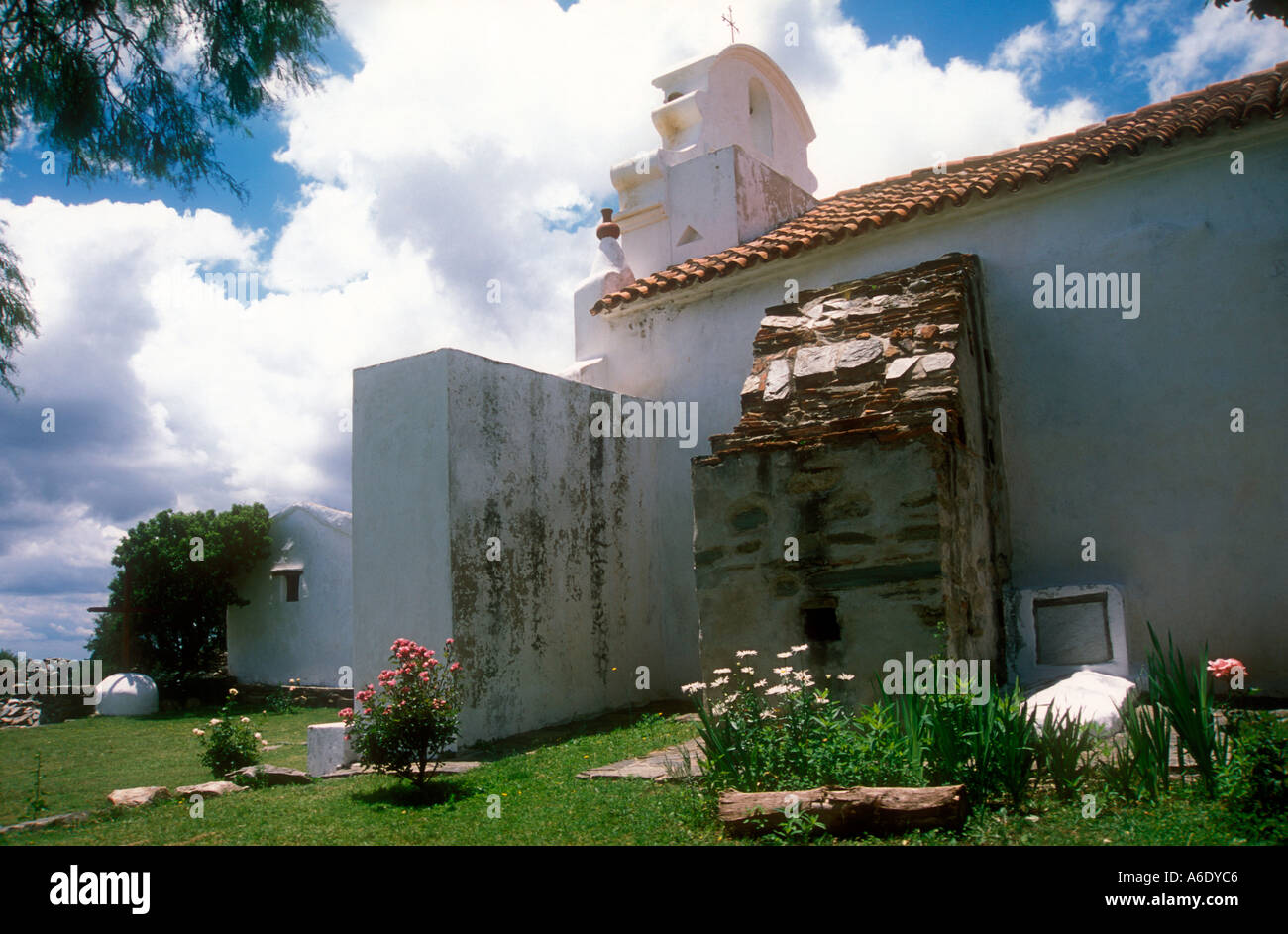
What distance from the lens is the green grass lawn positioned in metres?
3.63

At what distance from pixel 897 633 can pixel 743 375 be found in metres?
4.71

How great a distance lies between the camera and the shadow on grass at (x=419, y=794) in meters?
5.47

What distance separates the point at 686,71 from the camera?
12383 mm

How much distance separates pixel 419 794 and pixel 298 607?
9977 mm

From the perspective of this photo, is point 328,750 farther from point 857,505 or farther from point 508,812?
point 857,505

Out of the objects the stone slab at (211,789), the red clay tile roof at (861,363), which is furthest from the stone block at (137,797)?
the red clay tile roof at (861,363)

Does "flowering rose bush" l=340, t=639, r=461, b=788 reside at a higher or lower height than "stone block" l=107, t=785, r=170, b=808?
higher

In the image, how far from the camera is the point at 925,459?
5195mm

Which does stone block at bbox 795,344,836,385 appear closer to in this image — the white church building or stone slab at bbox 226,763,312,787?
the white church building

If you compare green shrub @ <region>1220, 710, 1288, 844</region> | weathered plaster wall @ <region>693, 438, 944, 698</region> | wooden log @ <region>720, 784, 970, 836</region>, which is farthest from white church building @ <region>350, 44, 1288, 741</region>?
green shrub @ <region>1220, 710, 1288, 844</region>

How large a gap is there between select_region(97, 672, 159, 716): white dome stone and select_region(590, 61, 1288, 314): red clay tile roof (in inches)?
378

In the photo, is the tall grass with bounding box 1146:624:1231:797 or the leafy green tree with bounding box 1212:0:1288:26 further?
the leafy green tree with bounding box 1212:0:1288:26

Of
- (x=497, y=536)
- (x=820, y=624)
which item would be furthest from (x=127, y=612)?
(x=820, y=624)
